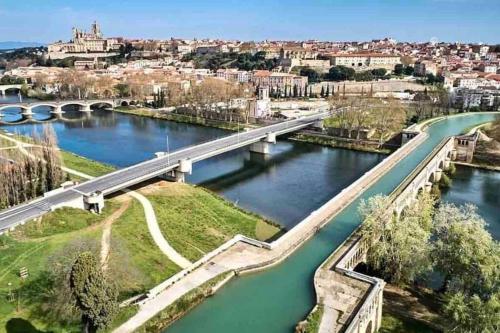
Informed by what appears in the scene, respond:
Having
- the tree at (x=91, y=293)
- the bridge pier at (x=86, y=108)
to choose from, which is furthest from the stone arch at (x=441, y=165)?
the bridge pier at (x=86, y=108)

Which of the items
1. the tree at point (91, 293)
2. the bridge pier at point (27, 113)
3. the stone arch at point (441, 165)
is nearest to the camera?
the tree at point (91, 293)

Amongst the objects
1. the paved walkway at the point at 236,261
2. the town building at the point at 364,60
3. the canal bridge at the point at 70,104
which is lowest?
the paved walkway at the point at 236,261

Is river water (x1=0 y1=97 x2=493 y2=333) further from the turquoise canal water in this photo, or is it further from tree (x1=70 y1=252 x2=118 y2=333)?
tree (x1=70 y1=252 x2=118 y2=333)

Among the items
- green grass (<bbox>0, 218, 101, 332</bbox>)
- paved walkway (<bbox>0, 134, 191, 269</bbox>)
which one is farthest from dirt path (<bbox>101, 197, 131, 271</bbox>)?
green grass (<bbox>0, 218, 101, 332</bbox>)

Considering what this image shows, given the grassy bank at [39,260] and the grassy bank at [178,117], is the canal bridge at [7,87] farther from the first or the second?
the grassy bank at [39,260]

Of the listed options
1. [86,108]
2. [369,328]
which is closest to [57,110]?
[86,108]

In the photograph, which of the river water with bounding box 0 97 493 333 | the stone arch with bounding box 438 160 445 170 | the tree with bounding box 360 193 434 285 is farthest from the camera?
the stone arch with bounding box 438 160 445 170

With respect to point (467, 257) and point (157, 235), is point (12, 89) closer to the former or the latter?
point (157, 235)
